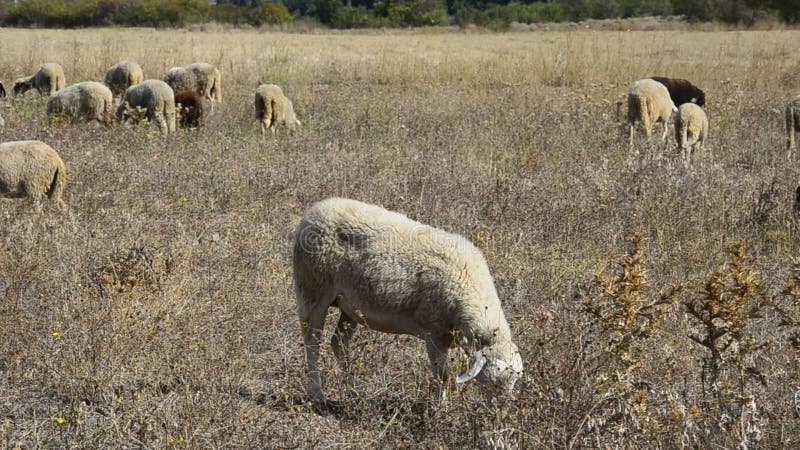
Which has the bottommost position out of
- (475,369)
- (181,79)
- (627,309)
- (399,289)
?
(181,79)

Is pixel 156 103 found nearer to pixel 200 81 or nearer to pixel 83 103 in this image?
pixel 83 103

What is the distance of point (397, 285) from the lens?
4.91 meters

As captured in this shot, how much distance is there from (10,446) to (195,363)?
3.22 feet

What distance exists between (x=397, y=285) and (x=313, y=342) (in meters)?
0.64

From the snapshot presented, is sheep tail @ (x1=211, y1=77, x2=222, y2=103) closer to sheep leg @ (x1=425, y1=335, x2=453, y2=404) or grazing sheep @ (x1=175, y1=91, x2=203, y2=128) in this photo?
grazing sheep @ (x1=175, y1=91, x2=203, y2=128)

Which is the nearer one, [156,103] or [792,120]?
[792,120]

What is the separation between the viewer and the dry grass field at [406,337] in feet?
13.8

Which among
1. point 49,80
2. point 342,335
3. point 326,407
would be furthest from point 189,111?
point 326,407

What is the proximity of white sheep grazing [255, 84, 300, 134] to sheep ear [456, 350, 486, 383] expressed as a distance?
971 cm

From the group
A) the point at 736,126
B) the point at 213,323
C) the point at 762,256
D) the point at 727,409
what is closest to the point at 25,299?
the point at 213,323

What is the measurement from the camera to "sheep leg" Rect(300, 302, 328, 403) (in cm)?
502

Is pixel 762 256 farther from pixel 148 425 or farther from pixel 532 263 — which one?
pixel 148 425

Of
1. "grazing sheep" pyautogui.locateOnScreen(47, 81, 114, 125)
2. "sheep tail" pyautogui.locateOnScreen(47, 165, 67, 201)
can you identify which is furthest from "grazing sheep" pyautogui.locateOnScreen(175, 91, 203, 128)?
"sheep tail" pyautogui.locateOnScreen(47, 165, 67, 201)

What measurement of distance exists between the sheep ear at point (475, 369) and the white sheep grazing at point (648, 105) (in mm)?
8930
